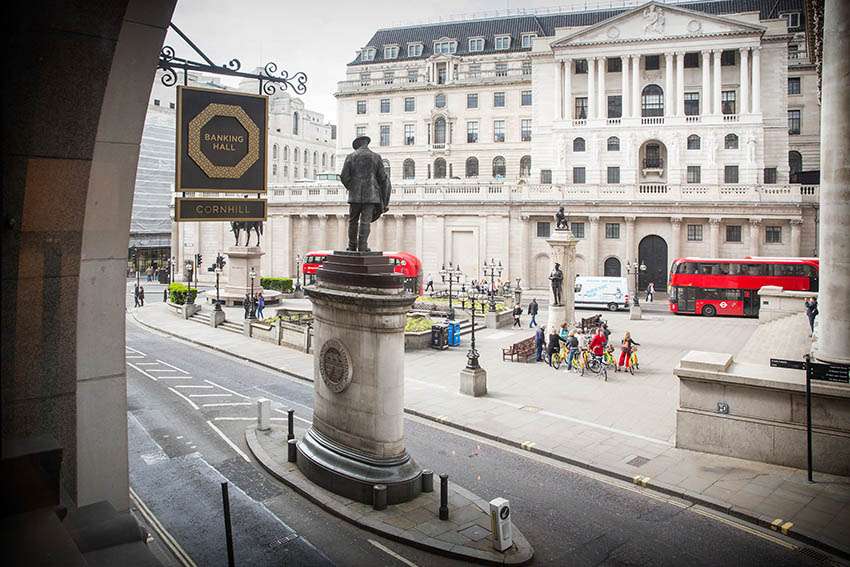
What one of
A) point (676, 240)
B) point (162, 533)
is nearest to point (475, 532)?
point (162, 533)

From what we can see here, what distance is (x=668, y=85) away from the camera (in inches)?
2247

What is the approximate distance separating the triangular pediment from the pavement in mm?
34235

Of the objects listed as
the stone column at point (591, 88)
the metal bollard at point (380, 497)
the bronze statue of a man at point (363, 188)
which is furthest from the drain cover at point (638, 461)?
the stone column at point (591, 88)

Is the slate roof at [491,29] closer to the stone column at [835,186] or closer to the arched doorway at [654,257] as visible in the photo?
the arched doorway at [654,257]

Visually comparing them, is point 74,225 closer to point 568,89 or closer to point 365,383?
point 365,383

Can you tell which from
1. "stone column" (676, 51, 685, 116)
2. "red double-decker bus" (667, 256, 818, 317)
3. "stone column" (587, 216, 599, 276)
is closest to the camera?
"red double-decker bus" (667, 256, 818, 317)

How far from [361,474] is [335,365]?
2.15 m

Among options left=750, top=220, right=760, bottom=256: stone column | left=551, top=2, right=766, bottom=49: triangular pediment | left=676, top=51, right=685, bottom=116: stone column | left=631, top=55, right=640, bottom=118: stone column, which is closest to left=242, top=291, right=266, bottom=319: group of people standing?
left=750, top=220, right=760, bottom=256: stone column

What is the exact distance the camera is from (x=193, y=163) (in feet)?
30.2

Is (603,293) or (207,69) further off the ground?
(207,69)

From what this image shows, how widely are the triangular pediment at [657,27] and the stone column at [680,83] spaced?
6.37 ft

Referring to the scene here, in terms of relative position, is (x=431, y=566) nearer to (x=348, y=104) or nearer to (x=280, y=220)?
(x=280, y=220)

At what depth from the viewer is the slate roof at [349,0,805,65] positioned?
6706cm

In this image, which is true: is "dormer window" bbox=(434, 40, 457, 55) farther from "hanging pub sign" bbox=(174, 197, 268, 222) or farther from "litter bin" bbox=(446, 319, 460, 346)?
"hanging pub sign" bbox=(174, 197, 268, 222)
